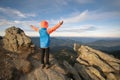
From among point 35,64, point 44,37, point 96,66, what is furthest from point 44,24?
point 96,66

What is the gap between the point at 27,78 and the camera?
52.1 feet

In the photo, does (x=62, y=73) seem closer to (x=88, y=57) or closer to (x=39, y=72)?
(x=39, y=72)

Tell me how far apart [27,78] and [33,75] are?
95 centimetres

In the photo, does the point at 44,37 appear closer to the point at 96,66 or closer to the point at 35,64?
the point at 35,64

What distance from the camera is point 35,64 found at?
19125 mm

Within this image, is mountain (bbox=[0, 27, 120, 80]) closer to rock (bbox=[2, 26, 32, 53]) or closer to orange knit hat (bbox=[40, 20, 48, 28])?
rock (bbox=[2, 26, 32, 53])

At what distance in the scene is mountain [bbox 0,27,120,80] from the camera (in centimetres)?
1650

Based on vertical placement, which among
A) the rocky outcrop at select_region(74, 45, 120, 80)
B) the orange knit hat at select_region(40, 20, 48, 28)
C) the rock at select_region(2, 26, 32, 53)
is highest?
the orange knit hat at select_region(40, 20, 48, 28)

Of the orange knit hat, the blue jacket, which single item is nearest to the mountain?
the blue jacket

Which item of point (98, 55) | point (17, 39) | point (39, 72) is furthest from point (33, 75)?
point (98, 55)

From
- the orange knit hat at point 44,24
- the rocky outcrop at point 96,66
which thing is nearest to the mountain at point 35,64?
the rocky outcrop at point 96,66

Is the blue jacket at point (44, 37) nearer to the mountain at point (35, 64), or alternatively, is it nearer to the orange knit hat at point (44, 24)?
the orange knit hat at point (44, 24)

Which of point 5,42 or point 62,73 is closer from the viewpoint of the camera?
point 62,73

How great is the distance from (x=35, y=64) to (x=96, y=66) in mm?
16004
